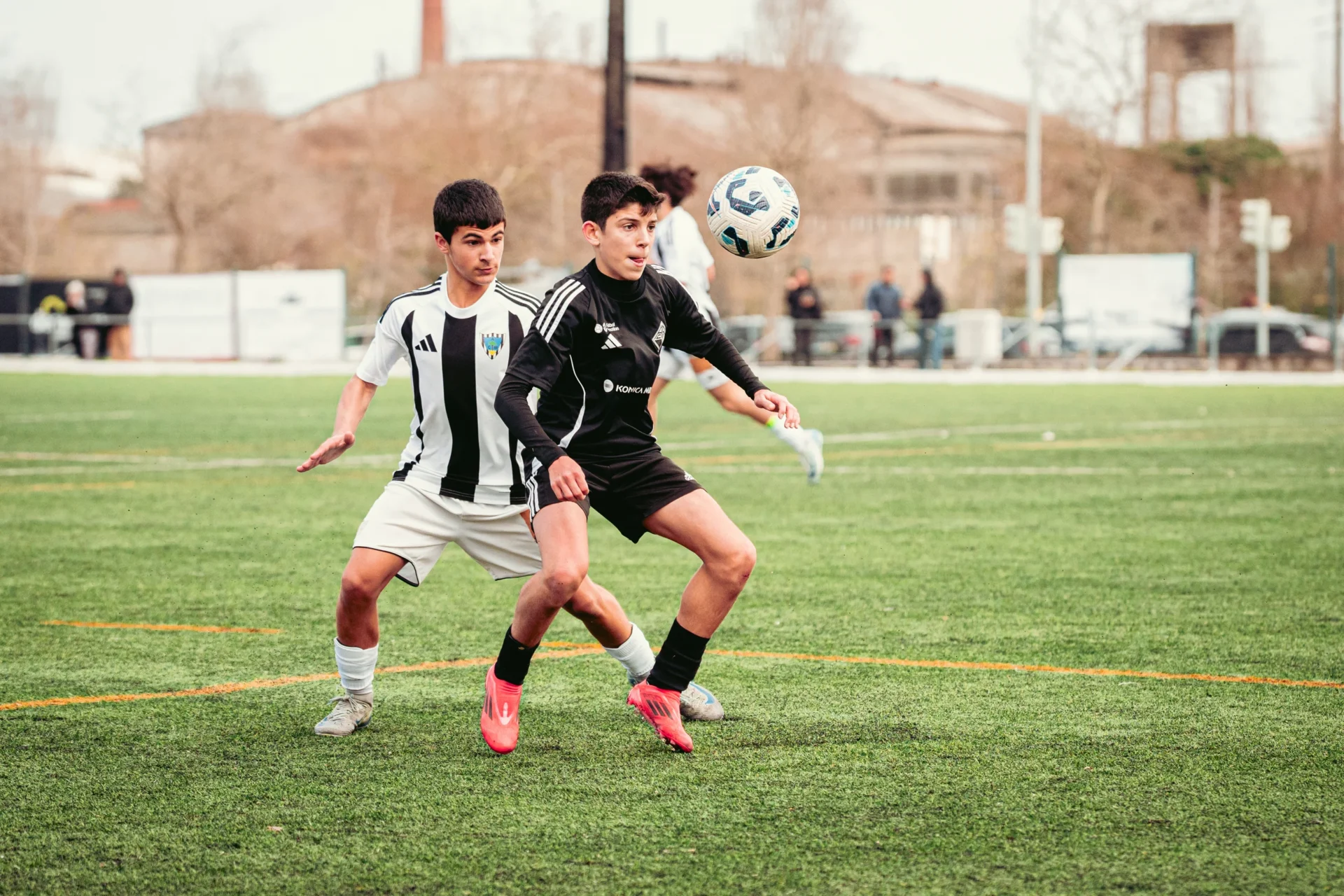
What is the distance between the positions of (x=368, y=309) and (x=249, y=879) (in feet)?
136

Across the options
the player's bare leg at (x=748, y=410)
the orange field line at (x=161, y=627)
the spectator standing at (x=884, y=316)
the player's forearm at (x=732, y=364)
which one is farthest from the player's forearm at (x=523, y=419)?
the spectator standing at (x=884, y=316)

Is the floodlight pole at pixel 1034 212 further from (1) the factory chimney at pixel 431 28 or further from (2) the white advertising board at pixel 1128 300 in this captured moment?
(1) the factory chimney at pixel 431 28

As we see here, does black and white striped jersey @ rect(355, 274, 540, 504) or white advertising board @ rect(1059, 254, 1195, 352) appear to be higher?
white advertising board @ rect(1059, 254, 1195, 352)

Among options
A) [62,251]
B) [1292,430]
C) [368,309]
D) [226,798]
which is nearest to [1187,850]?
[226,798]

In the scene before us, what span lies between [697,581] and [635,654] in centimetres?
40

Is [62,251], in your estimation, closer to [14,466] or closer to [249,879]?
[14,466]

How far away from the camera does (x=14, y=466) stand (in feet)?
45.0

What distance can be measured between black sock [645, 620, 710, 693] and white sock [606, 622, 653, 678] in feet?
0.75

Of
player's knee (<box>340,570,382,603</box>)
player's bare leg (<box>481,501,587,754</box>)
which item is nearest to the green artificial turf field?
player's bare leg (<box>481,501,587,754</box>)

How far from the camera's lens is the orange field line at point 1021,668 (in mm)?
5598

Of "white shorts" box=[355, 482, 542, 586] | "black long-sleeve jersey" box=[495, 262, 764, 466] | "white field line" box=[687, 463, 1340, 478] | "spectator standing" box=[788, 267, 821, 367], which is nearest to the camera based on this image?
"black long-sleeve jersey" box=[495, 262, 764, 466]

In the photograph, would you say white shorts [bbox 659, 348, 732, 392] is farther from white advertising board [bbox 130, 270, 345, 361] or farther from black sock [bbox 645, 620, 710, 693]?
white advertising board [bbox 130, 270, 345, 361]

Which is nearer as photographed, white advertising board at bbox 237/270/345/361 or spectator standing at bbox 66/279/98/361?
white advertising board at bbox 237/270/345/361

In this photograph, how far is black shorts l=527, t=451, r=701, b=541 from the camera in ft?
16.2
